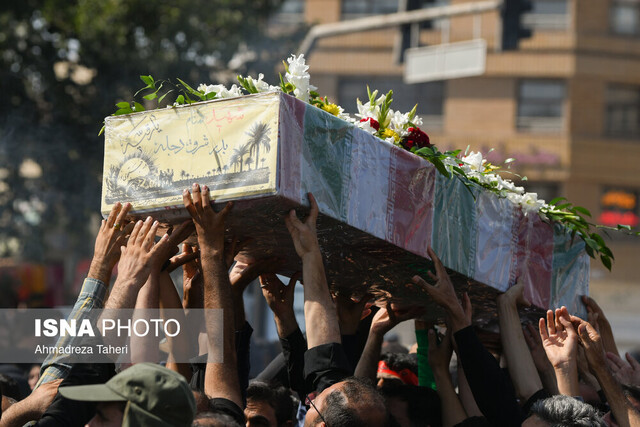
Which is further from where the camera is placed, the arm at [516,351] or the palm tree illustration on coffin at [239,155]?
the arm at [516,351]

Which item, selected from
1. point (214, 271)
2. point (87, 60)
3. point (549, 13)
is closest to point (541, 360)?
point (214, 271)

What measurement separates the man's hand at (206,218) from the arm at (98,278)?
325 millimetres

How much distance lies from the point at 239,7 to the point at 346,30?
142 inches

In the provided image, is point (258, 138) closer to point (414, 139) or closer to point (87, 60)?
point (414, 139)

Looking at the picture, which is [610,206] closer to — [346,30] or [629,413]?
[346,30]

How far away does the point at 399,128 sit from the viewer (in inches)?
179

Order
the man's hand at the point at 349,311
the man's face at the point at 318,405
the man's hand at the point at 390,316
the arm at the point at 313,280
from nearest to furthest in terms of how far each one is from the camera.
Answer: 1. the man's face at the point at 318,405
2. the arm at the point at 313,280
3. the man's hand at the point at 349,311
4. the man's hand at the point at 390,316

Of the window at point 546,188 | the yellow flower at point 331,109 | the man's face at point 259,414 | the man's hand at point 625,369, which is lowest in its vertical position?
the window at point 546,188

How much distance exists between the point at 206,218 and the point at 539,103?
2211 cm

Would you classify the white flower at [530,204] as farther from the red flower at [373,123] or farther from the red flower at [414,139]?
the red flower at [373,123]

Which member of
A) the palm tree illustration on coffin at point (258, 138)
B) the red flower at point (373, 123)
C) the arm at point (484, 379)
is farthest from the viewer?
the red flower at point (373, 123)

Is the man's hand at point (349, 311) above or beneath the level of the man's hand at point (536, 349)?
above

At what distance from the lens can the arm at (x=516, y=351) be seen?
4.51 meters

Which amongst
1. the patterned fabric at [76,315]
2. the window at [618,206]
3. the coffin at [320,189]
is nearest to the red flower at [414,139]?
the coffin at [320,189]
